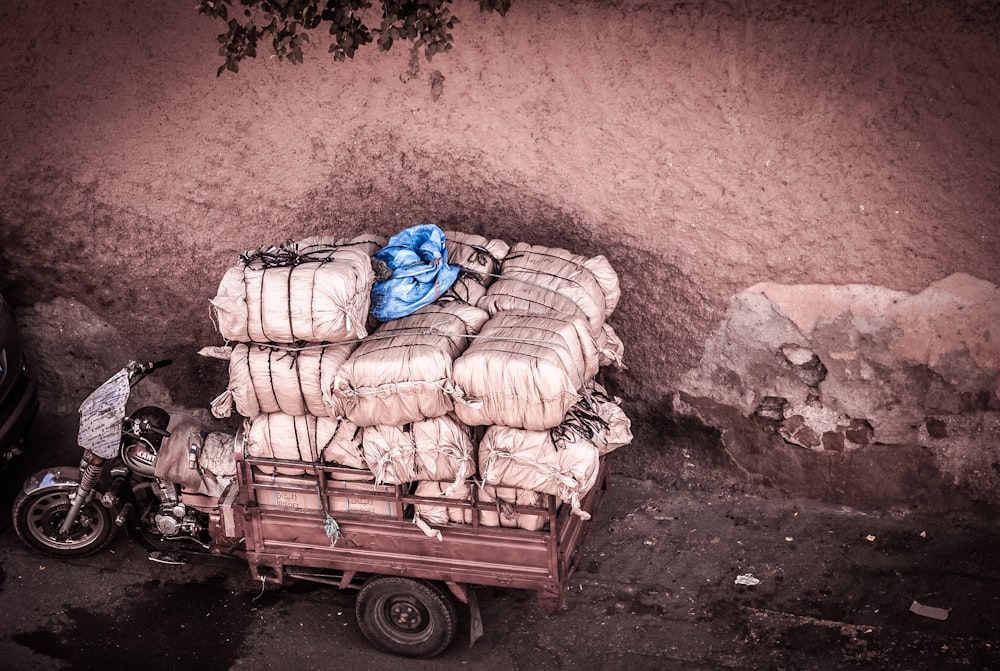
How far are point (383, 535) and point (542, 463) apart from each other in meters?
1.01

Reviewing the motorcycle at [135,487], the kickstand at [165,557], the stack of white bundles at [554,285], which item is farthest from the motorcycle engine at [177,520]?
the stack of white bundles at [554,285]

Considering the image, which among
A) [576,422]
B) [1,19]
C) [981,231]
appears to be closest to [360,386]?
[576,422]

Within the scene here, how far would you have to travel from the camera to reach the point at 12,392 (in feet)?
21.5

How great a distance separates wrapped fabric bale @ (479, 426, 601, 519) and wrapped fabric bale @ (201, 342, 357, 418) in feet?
2.87

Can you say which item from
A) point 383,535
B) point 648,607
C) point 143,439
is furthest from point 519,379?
point 143,439

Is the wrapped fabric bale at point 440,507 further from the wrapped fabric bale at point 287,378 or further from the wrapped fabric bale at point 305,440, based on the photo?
the wrapped fabric bale at point 287,378

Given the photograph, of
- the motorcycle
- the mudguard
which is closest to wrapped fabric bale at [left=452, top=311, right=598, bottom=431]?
the motorcycle

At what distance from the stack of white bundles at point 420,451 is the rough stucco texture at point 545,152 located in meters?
2.05

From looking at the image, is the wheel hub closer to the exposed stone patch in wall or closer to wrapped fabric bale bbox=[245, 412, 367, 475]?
wrapped fabric bale bbox=[245, 412, 367, 475]

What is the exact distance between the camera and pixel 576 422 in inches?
192

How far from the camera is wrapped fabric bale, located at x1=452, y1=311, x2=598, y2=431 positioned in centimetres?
455

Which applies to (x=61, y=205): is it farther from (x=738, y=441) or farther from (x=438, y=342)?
(x=738, y=441)

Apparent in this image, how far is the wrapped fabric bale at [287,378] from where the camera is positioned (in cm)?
483

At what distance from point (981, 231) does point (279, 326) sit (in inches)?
161
